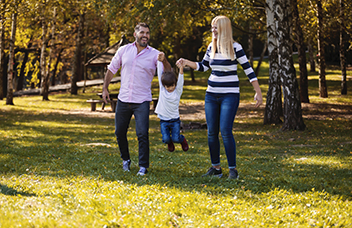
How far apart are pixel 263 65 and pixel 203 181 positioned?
152 ft

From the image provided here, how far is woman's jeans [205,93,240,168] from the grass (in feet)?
1.69

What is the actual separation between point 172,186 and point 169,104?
1.83 m

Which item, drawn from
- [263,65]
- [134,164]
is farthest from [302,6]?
[263,65]

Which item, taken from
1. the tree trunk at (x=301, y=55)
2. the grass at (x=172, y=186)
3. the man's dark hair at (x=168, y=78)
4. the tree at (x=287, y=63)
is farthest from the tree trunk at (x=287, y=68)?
the man's dark hair at (x=168, y=78)

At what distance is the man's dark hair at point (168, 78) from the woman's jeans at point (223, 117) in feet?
2.95

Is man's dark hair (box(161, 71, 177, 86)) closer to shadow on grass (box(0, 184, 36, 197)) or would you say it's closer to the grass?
the grass

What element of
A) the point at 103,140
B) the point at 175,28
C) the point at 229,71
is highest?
the point at 175,28

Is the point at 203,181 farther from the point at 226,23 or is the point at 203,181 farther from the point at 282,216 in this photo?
the point at 226,23

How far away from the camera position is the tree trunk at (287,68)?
47.4 feet

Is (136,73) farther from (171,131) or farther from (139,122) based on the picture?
(171,131)

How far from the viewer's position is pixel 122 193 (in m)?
5.17

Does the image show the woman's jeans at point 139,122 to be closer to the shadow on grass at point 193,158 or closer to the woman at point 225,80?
the shadow on grass at point 193,158

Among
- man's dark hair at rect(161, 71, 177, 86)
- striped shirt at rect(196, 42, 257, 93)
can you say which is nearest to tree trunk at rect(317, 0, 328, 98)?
man's dark hair at rect(161, 71, 177, 86)

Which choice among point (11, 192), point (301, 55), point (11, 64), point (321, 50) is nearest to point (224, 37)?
point (11, 192)
